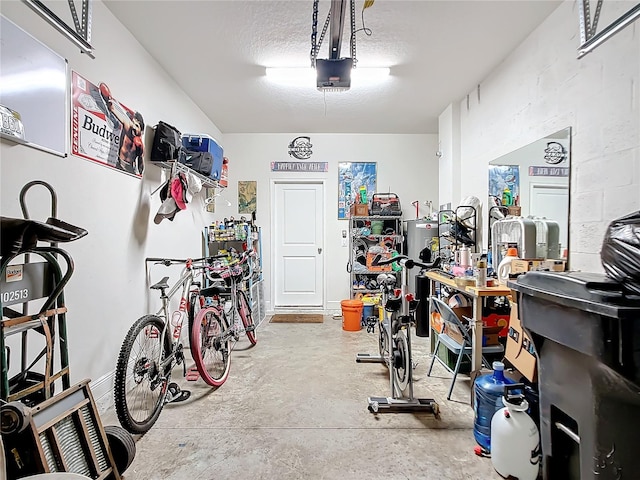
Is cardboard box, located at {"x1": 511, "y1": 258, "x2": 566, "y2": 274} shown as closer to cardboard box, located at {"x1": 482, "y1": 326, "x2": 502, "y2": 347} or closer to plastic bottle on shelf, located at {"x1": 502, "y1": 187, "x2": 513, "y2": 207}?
cardboard box, located at {"x1": 482, "y1": 326, "x2": 502, "y2": 347}

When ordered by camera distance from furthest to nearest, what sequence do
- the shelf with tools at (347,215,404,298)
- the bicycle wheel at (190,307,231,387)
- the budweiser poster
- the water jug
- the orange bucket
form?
the shelf with tools at (347,215,404,298), the orange bucket, the bicycle wheel at (190,307,231,387), the budweiser poster, the water jug

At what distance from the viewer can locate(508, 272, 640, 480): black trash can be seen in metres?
1.04

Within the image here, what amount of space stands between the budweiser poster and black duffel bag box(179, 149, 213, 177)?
60 centimetres

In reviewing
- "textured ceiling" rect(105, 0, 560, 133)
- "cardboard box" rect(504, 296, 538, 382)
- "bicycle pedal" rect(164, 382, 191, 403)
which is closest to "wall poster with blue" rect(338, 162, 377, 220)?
"textured ceiling" rect(105, 0, 560, 133)

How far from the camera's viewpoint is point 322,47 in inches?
109

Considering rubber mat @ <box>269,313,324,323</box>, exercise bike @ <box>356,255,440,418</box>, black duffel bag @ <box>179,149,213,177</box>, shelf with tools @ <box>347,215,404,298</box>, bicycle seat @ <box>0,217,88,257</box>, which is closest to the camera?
bicycle seat @ <box>0,217,88,257</box>

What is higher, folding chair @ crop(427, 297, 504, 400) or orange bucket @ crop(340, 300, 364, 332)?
folding chair @ crop(427, 297, 504, 400)

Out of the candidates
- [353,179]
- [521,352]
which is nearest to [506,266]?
[521,352]

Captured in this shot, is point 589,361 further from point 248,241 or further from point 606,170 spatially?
point 248,241

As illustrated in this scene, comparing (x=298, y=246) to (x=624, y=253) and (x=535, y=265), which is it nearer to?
(x=535, y=265)

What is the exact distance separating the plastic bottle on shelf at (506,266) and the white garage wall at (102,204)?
292 cm

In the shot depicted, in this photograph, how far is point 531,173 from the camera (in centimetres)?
267

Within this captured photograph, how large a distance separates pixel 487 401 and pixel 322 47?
2.88 metres

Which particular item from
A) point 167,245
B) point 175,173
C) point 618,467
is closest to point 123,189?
point 175,173
